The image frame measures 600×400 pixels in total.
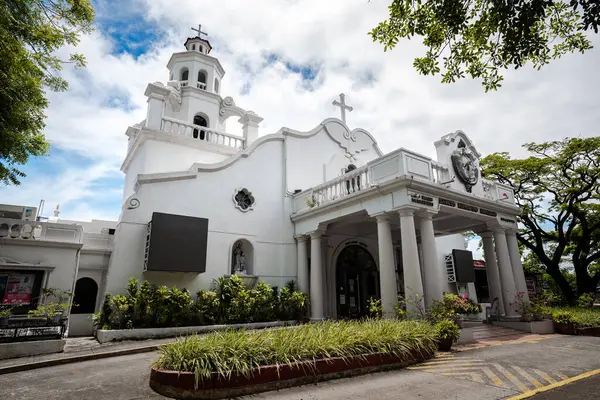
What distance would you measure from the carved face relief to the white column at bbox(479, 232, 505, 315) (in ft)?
10.4

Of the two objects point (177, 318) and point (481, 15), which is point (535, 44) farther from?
point (177, 318)

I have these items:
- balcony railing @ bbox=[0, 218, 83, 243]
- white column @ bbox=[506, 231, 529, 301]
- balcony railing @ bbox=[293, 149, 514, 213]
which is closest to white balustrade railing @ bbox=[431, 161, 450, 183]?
balcony railing @ bbox=[293, 149, 514, 213]

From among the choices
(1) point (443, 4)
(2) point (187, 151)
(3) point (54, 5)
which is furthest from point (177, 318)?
(1) point (443, 4)

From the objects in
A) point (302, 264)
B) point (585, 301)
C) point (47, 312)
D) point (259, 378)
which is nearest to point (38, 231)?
point (47, 312)

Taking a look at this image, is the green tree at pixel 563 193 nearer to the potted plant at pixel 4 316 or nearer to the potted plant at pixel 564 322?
the potted plant at pixel 564 322

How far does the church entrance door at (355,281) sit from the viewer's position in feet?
52.0

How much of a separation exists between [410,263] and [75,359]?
902 cm

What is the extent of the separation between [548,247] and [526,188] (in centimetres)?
948

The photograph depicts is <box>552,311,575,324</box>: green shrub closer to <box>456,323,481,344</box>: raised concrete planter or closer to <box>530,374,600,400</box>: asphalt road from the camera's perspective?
<box>456,323,481,344</box>: raised concrete planter

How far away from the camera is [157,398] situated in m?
5.15

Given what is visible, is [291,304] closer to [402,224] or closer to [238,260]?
[238,260]

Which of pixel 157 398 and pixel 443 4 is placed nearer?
pixel 157 398

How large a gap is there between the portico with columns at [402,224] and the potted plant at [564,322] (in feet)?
4.79

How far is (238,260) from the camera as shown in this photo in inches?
561
